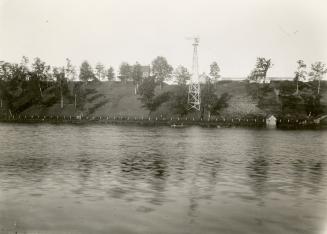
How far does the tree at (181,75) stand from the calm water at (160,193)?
109457mm

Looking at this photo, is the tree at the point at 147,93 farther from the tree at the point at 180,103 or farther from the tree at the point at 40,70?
the tree at the point at 40,70

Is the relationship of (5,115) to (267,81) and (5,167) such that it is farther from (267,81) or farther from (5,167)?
(5,167)

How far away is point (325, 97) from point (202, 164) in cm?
11844

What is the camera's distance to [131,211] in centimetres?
2070

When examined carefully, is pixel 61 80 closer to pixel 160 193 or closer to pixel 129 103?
pixel 129 103

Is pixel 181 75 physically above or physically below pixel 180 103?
above

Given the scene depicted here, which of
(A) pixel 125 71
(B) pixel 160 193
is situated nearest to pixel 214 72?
(A) pixel 125 71

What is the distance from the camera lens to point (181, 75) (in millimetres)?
154875

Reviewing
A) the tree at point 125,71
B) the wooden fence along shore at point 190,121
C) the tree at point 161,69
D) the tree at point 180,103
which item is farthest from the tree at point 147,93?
the tree at point 125,71

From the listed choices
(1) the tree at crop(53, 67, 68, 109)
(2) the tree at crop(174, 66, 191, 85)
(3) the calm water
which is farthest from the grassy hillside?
(3) the calm water

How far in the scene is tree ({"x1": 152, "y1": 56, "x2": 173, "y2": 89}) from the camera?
560 feet

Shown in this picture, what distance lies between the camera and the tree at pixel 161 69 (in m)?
171

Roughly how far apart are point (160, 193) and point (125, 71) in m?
166

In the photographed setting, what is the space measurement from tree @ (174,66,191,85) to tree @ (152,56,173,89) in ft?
37.1
